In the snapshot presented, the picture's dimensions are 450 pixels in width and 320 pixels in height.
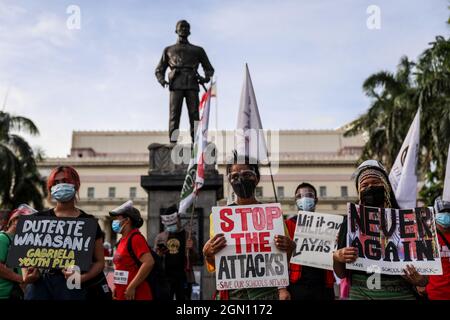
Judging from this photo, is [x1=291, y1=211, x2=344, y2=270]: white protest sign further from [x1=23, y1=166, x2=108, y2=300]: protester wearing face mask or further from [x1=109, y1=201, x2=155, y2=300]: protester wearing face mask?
[x1=23, y1=166, x2=108, y2=300]: protester wearing face mask

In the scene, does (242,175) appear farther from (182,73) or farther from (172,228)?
(182,73)

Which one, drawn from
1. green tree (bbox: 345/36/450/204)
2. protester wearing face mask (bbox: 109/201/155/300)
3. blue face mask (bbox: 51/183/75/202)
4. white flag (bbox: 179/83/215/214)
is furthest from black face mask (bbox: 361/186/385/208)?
green tree (bbox: 345/36/450/204)

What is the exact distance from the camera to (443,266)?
19.7 feet

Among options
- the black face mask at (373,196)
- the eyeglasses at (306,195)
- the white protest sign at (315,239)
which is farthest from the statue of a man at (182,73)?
the black face mask at (373,196)

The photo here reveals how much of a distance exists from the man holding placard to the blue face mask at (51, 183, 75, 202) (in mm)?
1889

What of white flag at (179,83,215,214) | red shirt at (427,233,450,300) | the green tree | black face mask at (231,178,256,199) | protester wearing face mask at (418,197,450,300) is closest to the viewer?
black face mask at (231,178,256,199)

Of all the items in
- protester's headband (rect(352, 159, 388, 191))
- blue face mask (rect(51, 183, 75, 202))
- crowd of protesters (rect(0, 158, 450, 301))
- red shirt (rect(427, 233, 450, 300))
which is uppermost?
protester's headband (rect(352, 159, 388, 191))

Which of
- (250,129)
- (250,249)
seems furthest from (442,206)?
(250,249)

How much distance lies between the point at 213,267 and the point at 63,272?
1.11 meters

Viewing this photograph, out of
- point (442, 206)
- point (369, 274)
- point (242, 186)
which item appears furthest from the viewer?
point (442, 206)

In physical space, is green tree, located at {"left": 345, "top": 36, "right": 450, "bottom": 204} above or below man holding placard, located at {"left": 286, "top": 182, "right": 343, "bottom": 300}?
above

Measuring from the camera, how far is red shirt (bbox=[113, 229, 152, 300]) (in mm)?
5332

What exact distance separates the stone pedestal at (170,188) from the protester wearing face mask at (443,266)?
5432mm

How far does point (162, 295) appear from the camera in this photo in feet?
18.3
